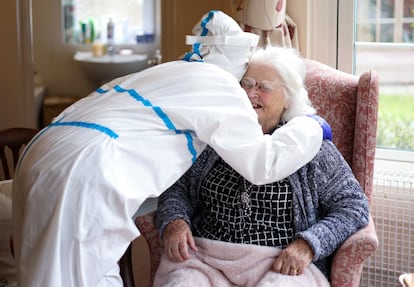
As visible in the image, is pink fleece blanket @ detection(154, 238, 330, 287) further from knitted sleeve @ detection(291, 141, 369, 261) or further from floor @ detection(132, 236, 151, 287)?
floor @ detection(132, 236, 151, 287)

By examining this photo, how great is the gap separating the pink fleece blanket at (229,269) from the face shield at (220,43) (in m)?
0.52

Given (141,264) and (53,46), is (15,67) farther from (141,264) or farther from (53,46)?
(53,46)

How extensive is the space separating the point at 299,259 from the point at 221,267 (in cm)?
23

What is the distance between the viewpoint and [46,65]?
557 cm

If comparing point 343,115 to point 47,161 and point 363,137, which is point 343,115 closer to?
point 363,137

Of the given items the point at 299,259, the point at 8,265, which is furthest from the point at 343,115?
the point at 8,265

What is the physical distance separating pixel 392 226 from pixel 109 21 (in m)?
3.25

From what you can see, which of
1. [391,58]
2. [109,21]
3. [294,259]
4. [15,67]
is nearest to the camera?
[294,259]

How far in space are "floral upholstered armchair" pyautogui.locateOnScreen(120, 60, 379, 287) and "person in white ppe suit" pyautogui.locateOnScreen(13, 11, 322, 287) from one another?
282mm

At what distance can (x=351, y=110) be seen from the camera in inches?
96.3

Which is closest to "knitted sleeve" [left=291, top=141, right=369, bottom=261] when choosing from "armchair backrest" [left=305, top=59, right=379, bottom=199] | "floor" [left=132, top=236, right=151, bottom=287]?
"armchair backrest" [left=305, top=59, right=379, bottom=199]

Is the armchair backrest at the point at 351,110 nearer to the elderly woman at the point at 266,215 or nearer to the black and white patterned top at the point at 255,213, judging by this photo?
the elderly woman at the point at 266,215

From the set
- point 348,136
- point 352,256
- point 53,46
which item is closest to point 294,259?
point 352,256

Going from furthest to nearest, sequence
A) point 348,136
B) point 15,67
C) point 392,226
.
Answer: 1. point 15,67
2. point 392,226
3. point 348,136
